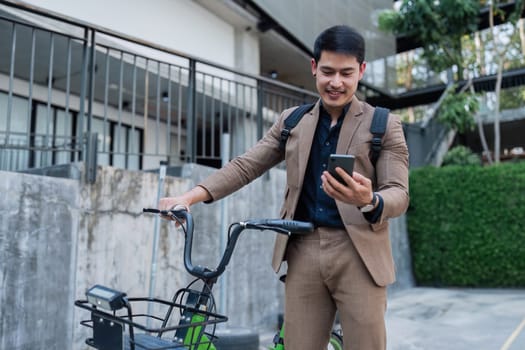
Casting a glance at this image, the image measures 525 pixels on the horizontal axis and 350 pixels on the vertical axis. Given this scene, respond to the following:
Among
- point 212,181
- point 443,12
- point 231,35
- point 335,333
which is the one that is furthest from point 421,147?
point 212,181

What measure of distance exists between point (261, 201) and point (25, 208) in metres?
2.98

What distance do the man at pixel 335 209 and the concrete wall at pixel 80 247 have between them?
2.23m

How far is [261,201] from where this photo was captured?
5.79m

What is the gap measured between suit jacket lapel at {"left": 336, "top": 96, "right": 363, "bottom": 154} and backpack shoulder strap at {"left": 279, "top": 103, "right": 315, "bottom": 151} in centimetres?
22

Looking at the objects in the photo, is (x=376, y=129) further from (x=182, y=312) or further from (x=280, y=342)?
(x=280, y=342)

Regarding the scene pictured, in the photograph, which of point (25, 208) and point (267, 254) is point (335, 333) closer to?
point (25, 208)

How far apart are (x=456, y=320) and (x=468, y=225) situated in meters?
3.42

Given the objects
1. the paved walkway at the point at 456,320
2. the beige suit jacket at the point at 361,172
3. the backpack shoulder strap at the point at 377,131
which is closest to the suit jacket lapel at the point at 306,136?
the beige suit jacket at the point at 361,172

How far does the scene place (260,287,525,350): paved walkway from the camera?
16.6 ft

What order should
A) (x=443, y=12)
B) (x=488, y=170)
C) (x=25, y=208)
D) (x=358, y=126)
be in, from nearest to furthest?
1. (x=358, y=126)
2. (x=25, y=208)
3. (x=488, y=170)
4. (x=443, y=12)

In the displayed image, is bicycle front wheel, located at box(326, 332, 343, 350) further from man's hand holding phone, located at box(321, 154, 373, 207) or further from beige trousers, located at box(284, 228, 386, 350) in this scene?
man's hand holding phone, located at box(321, 154, 373, 207)

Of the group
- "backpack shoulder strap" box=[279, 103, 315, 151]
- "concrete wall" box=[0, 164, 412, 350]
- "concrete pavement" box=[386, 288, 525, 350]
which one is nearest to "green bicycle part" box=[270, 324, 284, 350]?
"backpack shoulder strap" box=[279, 103, 315, 151]

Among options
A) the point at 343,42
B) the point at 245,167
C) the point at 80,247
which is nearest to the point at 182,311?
the point at 245,167

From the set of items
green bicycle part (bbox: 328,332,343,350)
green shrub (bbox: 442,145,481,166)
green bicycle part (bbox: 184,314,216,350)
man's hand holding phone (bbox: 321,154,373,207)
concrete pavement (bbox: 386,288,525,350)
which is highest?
green shrub (bbox: 442,145,481,166)
